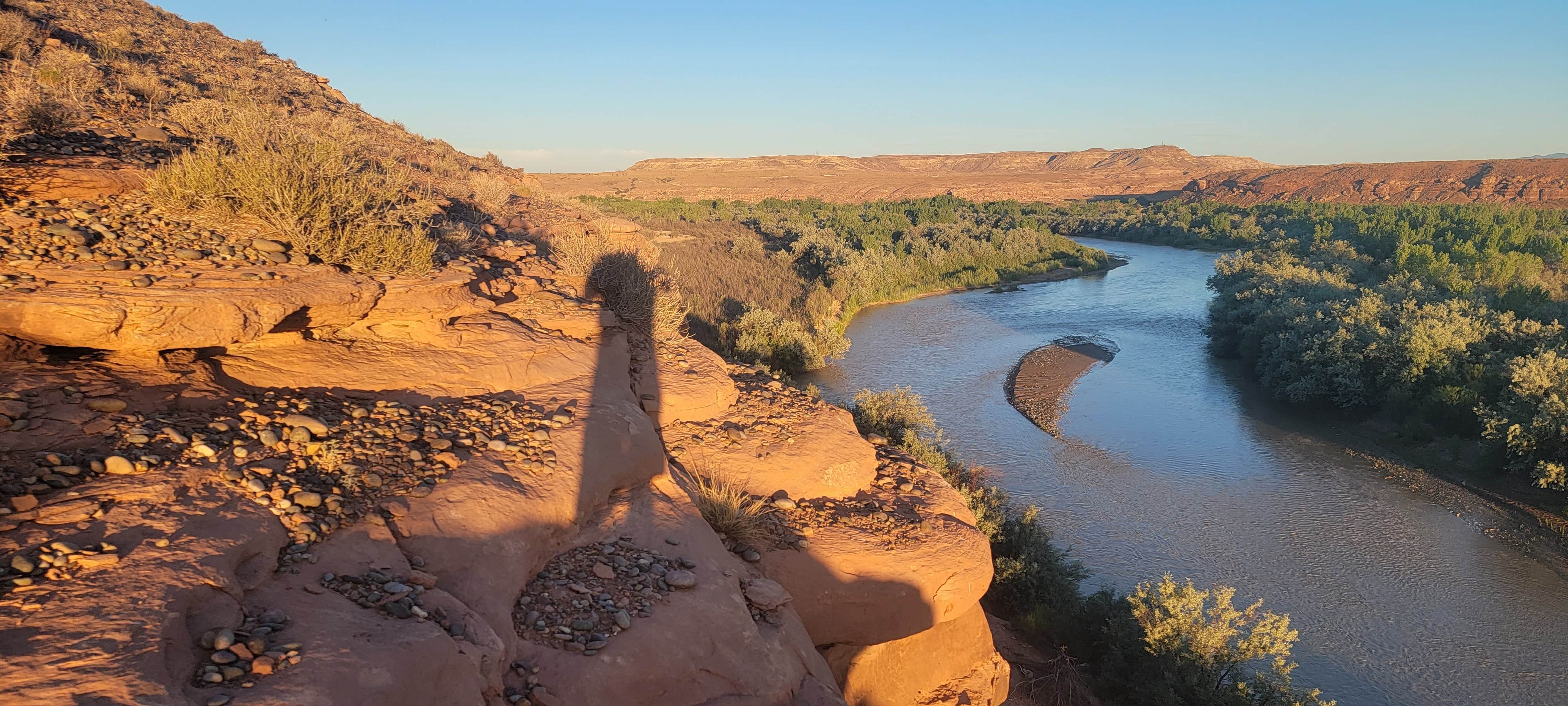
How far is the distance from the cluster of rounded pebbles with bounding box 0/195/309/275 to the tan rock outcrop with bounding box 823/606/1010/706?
198 inches

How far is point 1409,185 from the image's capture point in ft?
187

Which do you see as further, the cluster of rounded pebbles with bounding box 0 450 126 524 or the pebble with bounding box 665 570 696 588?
the pebble with bounding box 665 570 696 588

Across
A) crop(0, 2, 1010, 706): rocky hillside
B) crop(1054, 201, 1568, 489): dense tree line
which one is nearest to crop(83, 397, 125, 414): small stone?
crop(0, 2, 1010, 706): rocky hillside

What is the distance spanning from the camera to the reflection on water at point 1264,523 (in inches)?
330

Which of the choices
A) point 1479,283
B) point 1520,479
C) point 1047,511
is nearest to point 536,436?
point 1047,511

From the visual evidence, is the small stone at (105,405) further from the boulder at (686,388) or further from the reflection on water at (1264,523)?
the reflection on water at (1264,523)

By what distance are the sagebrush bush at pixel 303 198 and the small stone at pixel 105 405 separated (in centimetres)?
183

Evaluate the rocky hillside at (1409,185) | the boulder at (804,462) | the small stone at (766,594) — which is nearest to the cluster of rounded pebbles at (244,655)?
the small stone at (766,594)

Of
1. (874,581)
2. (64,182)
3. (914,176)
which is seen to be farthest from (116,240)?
(914,176)

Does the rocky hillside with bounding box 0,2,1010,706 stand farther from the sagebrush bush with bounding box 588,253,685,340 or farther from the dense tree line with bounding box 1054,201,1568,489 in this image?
the dense tree line with bounding box 1054,201,1568,489

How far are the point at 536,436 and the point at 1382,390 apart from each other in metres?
17.7

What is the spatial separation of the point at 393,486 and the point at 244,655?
4.87 feet

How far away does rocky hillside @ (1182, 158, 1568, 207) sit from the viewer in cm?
4919

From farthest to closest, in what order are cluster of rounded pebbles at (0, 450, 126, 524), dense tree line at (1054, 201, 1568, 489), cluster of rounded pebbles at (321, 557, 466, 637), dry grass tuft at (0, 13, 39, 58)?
dense tree line at (1054, 201, 1568, 489)
dry grass tuft at (0, 13, 39, 58)
cluster of rounded pebbles at (321, 557, 466, 637)
cluster of rounded pebbles at (0, 450, 126, 524)
